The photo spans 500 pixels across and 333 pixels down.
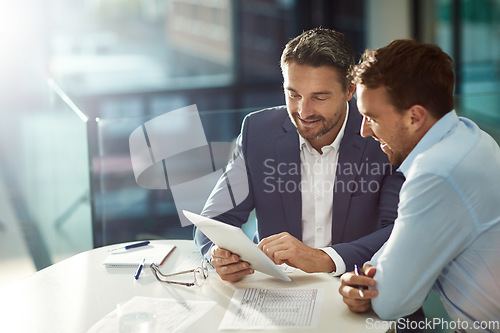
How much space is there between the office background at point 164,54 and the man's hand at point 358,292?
2.72m

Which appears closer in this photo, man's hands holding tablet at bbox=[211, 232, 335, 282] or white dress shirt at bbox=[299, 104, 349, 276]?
man's hands holding tablet at bbox=[211, 232, 335, 282]

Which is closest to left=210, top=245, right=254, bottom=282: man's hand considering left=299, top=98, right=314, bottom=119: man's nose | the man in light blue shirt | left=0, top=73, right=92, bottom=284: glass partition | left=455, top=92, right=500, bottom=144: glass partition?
the man in light blue shirt

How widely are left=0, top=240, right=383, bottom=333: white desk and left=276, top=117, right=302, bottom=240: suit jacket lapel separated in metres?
0.40

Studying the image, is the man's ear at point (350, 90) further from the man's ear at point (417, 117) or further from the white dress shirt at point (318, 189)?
the man's ear at point (417, 117)

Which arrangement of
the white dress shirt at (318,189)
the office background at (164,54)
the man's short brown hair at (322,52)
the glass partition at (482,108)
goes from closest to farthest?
the man's short brown hair at (322,52) < the white dress shirt at (318,189) < the glass partition at (482,108) < the office background at (164,54)

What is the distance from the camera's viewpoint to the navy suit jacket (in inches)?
78.0

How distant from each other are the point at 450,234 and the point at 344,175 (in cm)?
72

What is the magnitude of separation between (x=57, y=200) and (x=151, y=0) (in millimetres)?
2788

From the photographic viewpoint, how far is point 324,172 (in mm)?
2062

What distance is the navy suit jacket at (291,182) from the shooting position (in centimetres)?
198

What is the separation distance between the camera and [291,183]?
2062 mm

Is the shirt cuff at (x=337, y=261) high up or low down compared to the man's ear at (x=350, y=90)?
down

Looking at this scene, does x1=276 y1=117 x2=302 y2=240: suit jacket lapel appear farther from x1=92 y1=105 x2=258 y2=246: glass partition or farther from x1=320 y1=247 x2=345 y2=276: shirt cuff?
x1=92 y1=105 x2=258 y2=246: glass partition

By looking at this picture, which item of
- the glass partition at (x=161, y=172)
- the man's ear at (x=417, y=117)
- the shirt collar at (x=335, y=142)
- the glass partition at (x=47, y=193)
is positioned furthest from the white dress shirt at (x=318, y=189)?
the glass partition at (x=47, y=193)
